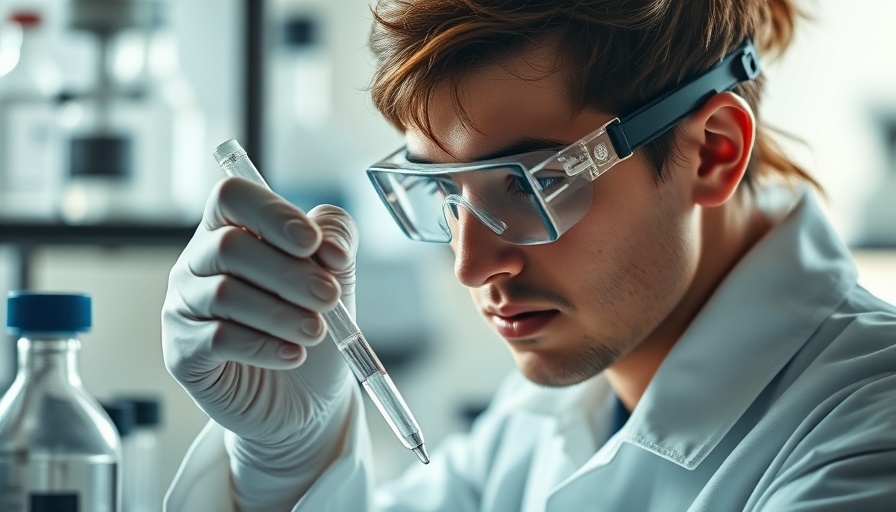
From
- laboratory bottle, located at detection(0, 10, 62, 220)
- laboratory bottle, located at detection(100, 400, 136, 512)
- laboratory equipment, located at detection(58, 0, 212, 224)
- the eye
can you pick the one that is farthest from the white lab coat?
laboratory bottle, located at detection(0, 10, 62, 220)

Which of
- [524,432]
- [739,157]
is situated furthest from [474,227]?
[524,432]

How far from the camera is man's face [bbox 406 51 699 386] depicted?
1209 millimetres

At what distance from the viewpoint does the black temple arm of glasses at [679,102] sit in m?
1.21

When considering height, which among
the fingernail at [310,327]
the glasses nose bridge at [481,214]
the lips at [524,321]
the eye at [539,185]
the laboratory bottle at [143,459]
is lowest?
the laboratory bottle at [143,459]

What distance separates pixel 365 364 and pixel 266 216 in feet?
0.76

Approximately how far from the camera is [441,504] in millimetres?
1687

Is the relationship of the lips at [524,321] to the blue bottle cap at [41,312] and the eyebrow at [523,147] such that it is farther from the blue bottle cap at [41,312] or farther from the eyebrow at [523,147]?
the blue bottle cap at [41,312]

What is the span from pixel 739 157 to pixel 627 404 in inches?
18.7

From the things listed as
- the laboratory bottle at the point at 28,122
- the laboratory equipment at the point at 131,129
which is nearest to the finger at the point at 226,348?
the laboratory equipment at the point at 131,129

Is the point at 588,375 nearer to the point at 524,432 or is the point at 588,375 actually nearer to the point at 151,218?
the point at 524,432

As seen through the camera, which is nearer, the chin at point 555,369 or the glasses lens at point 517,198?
the glasses lens at point 517,198

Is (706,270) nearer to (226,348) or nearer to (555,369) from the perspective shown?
(555,369)

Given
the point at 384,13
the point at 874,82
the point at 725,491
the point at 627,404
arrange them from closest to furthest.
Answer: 1. the point at 725,491
2. the point at 384,13
3. the point at 627,404
4. the point at 874,82

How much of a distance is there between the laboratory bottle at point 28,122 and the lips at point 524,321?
3.04ft
